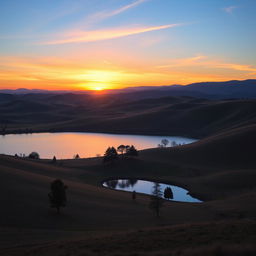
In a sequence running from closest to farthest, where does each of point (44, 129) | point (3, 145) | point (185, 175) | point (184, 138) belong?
point (185, 175) < point (3, 145) < point (184, 138) < point (44, 129)

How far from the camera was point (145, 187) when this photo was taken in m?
49.8

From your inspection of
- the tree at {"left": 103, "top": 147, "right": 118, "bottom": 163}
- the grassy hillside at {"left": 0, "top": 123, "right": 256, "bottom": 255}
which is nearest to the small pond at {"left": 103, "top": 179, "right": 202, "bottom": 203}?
the grassy hillside at {"left": 0, "top": 123, "right": 256, "bottom": 255}

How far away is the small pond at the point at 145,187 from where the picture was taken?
4281cm

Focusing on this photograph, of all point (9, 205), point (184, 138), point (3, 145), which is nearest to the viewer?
point (9, 205)

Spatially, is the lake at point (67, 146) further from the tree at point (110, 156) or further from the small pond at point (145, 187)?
the small pond at point (145, 187)

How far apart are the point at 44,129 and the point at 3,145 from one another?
45690mm

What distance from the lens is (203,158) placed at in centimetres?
6381

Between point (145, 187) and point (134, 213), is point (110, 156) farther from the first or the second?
point (134, 213)

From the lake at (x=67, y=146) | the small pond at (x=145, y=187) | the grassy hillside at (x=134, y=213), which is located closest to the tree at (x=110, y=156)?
the grassy hillside at (x=134, y=213)

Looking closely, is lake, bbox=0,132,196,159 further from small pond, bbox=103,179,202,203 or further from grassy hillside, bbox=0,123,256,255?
small pond, bbox=103,179,202,203

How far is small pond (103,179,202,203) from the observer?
140 feet

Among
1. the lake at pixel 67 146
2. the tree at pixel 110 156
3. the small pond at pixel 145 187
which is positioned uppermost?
the lake at pixel 67 146

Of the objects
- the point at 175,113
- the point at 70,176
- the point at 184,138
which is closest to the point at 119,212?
the point at 70,176

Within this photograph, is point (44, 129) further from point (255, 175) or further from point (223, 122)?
point (255, 175)
